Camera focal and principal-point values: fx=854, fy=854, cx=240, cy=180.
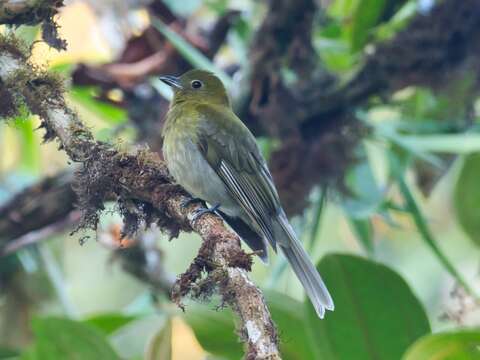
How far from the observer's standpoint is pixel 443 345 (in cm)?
239

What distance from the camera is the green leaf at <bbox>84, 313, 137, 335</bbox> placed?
11.1ft

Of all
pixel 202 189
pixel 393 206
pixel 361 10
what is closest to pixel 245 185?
pixel 202 189

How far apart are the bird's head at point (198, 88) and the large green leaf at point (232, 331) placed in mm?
1618

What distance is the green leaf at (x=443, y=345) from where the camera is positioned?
7.73 feet

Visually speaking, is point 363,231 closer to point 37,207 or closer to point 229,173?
point 229,173

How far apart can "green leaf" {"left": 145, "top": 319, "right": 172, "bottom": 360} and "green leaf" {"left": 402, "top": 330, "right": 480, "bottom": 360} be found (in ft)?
2.74

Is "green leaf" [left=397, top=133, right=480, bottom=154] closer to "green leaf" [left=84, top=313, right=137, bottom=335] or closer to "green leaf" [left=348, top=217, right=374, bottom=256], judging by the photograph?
"green leaf" [left=348, top=217, right=374, bottom=256]

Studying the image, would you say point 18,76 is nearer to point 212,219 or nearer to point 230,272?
point 212,219

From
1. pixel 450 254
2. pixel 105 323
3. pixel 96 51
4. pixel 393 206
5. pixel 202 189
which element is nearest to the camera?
pixel 105 323

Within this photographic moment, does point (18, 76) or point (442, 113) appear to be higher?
point (18, 76)

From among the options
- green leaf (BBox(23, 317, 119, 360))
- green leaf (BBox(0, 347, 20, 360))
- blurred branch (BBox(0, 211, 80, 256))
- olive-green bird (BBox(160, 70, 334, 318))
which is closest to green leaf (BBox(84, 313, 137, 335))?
green leaf (BBox(0, 347, 20, 360))

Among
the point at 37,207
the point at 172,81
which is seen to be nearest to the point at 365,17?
the point at 172,81

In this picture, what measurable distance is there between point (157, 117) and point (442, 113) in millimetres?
1692

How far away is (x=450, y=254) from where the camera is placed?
271 inches
